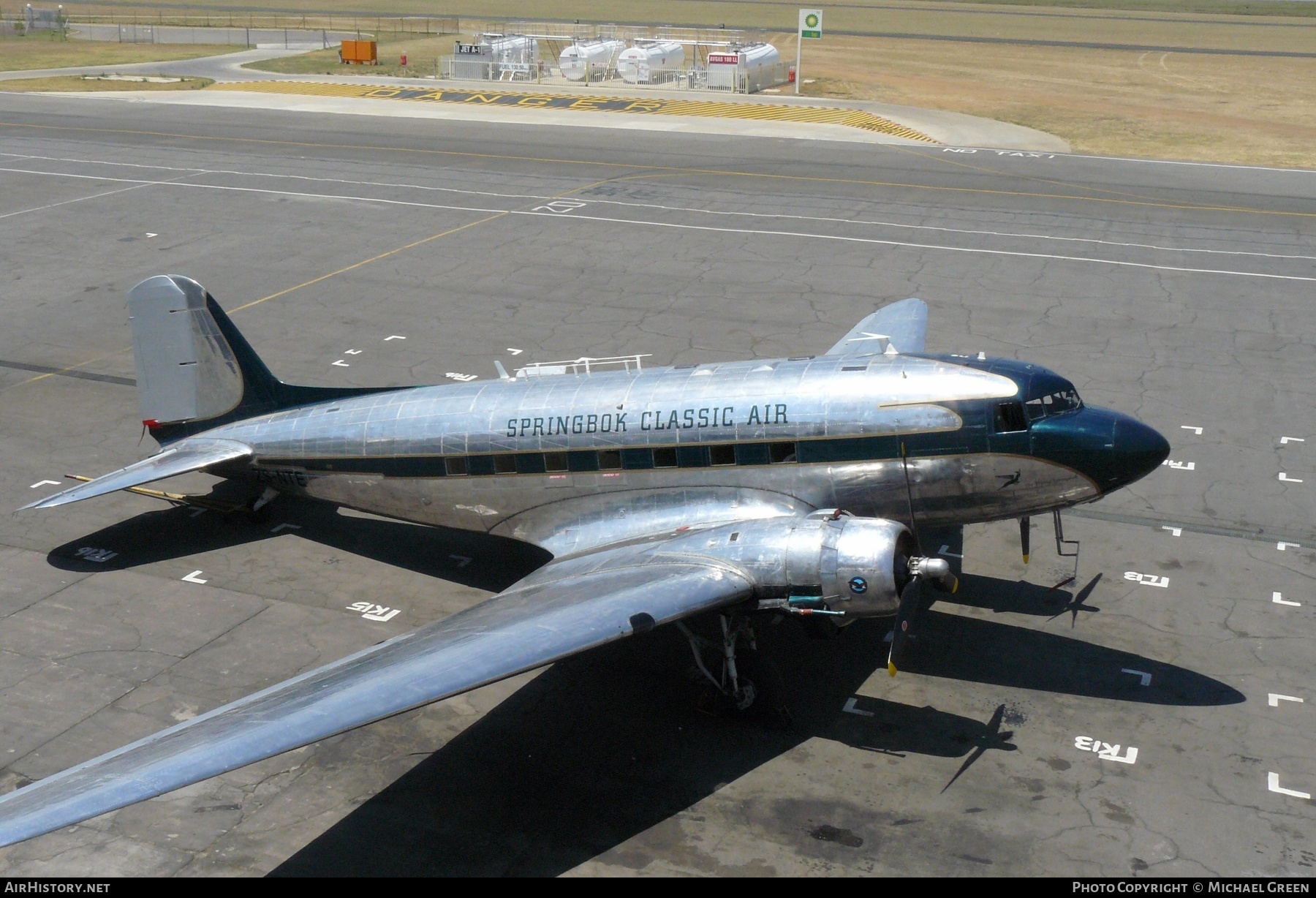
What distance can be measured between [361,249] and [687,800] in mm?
31715

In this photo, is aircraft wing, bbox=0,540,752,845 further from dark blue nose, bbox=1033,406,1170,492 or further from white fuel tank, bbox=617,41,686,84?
white fuel tank, bbox=617,41,686,84

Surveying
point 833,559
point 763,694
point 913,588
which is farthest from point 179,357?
point 913,588

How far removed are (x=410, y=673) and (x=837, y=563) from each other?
603 cm

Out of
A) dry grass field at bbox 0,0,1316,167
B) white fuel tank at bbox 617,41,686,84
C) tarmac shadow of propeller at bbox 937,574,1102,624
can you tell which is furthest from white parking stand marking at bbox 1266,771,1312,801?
white fuel tank at bbox 617,41,686,84

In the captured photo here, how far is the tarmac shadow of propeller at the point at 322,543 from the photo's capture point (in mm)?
21562

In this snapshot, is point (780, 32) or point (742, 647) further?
point (780, 32)

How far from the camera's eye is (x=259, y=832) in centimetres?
1470

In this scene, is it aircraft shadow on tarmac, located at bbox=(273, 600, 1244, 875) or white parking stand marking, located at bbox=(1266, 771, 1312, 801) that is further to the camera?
white parking stand marking, located at bbox=(1266, 771, 1312, 801)

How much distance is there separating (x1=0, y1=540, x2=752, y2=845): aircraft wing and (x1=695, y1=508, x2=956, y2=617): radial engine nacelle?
17.2 inches

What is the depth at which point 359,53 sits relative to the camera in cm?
9606

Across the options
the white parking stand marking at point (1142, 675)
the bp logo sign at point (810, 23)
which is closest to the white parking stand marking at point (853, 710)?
the white parking stand marking at point (1142, 675)

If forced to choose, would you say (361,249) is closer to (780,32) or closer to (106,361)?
(106,361)

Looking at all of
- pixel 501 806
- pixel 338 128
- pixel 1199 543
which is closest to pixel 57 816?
pixel 501 806

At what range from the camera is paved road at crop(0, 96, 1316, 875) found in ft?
48.2
